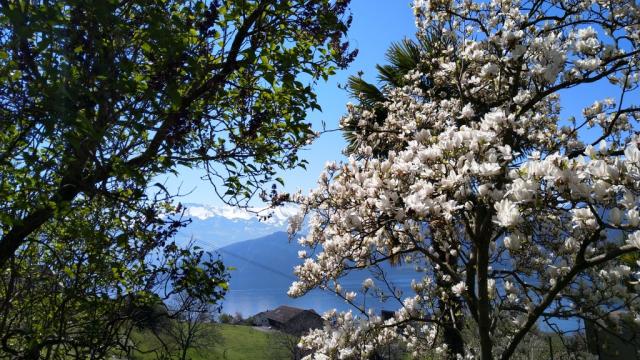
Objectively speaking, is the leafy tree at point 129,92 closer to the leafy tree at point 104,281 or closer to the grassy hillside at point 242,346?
the leafy tree at point 104,281

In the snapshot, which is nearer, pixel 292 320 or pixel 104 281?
pixel 104 281

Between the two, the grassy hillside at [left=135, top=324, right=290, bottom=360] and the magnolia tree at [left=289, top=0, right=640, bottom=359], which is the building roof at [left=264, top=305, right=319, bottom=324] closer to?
the grassy hillside at [left=135, top=324, right=290, bottom=360]

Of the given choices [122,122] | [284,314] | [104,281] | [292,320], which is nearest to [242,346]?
[292,320]

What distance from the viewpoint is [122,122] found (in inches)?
107

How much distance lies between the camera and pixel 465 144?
122 inches

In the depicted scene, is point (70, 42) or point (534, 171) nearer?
point (534, 171)

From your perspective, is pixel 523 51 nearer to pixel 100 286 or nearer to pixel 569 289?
pixel 569 289

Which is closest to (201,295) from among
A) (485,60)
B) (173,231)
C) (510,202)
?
(173,231)

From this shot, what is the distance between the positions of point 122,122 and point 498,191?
237 cm

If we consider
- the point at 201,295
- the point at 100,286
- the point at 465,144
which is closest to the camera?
the point at 465,144

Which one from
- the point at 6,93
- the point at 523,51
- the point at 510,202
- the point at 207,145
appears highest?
the point at 523,51

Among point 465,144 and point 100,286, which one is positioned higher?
point 465,144

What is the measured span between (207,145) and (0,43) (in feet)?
4.96

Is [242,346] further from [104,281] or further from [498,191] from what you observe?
[498,191]
